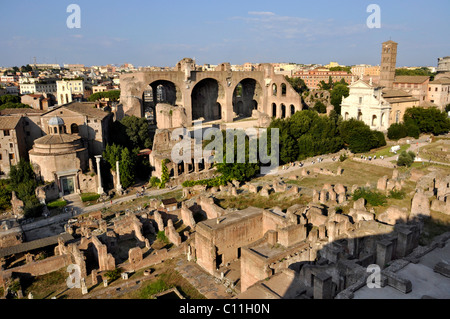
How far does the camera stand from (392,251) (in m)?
13.1

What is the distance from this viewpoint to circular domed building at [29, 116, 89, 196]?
2889cm

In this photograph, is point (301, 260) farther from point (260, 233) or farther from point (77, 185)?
point (77, 185)

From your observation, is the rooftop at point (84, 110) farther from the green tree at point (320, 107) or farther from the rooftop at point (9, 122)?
the green tree at point (320, 107)

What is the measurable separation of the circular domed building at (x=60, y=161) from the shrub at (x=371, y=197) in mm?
21468

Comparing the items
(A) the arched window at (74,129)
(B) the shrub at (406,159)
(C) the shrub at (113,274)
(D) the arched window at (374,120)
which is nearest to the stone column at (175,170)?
(A) the arched window at (74,129)

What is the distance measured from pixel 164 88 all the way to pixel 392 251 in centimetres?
4255

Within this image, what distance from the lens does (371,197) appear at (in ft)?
69.3

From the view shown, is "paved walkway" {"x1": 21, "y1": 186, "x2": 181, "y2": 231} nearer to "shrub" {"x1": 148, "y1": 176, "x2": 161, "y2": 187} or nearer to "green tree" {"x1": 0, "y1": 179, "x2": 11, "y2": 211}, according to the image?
"shrub" {"x1": 148, "y1": 176, "x2": 161, "y2": 187}

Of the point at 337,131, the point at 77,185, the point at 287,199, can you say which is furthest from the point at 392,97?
the point at 77,185

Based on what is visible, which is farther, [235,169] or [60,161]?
[235,169]

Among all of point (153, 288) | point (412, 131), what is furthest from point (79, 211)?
point (412, 131)
